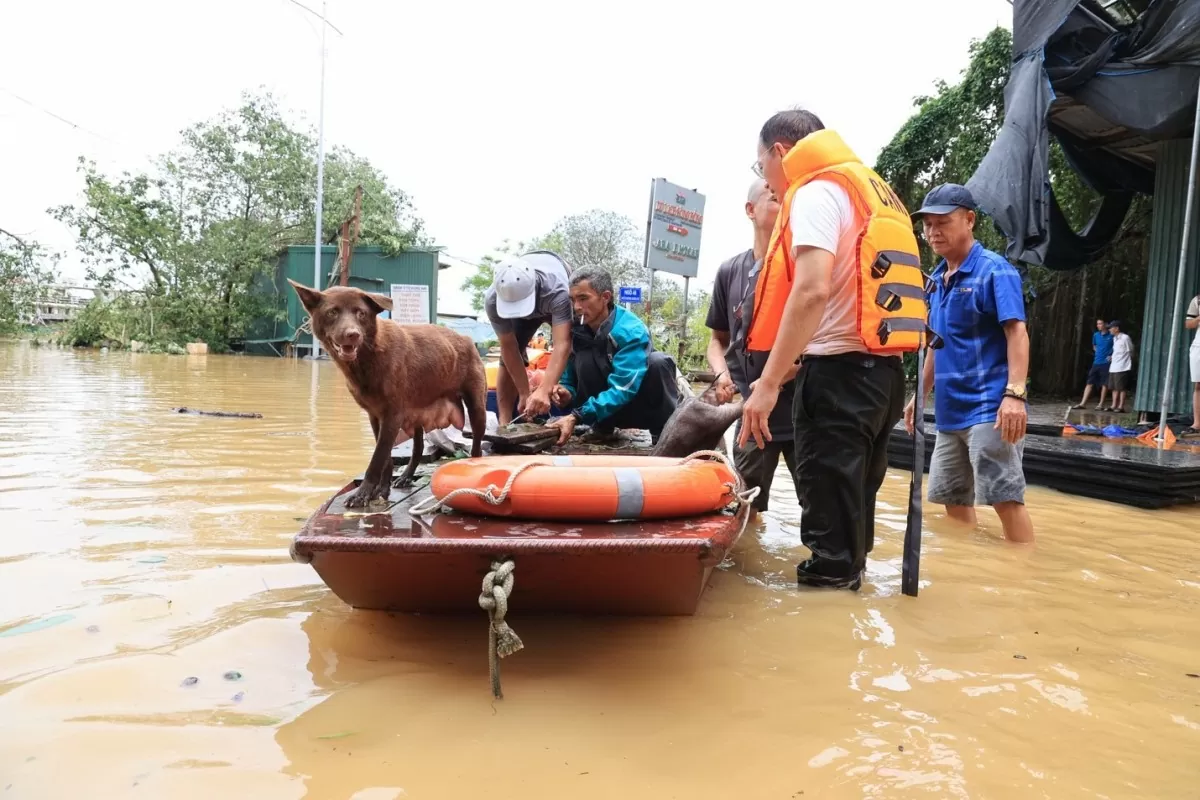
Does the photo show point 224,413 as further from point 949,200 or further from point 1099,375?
point 1099,375

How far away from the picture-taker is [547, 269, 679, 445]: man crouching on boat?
520 cm

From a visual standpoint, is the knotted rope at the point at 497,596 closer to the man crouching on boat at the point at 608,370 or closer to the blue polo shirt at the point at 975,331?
the man crouching on boat at the point at 608,370

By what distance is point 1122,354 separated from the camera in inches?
492

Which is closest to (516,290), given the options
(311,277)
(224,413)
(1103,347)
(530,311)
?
(530,311)

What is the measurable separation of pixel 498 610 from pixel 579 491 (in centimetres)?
55

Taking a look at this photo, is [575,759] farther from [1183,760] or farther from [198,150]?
[198,150]

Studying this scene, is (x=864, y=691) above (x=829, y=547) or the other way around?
the other way around

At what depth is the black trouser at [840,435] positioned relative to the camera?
10.1 ft

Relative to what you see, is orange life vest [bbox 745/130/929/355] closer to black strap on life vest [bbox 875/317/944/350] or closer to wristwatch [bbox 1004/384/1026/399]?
black strap on life vest [bbox 875/317/944/350]

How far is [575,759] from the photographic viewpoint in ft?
6.70

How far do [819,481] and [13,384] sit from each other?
13.3m

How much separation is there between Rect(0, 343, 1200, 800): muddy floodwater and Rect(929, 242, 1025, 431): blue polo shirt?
870mm

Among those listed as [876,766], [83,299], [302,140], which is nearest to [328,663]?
[876,766]

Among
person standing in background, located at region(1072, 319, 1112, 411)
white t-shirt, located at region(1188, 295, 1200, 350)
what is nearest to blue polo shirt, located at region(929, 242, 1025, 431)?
white t-shirt, located at region(1188, 295, 1200, 350)
